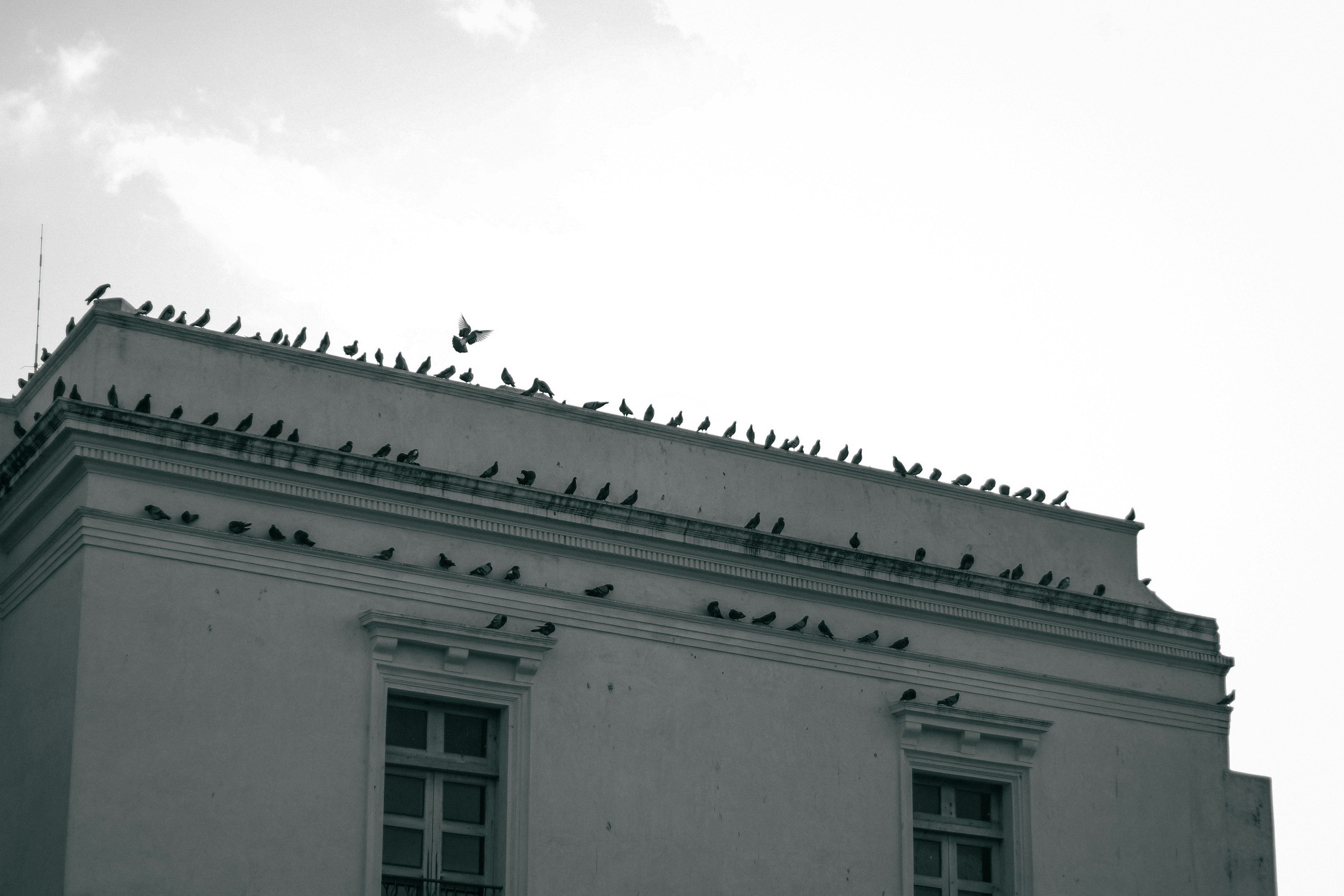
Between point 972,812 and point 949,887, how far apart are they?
34.2 inches

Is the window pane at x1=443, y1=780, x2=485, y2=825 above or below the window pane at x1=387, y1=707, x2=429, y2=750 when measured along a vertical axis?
below

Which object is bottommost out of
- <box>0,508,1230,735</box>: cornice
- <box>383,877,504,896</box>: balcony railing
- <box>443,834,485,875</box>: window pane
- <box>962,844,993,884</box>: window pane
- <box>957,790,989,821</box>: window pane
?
<box>383,877,504,896</box>: balcony railing

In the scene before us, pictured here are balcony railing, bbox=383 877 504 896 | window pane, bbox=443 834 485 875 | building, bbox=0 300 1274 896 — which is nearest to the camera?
building, bbox=0 300 1274 896

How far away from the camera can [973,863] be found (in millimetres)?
20266

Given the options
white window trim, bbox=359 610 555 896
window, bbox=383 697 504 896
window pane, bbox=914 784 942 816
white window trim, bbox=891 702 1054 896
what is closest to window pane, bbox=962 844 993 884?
white window trim, bbox=891 702 1054 896

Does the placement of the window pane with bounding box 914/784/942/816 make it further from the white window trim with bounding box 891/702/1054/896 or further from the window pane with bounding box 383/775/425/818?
the window pane with bounding box 383/775/425/818

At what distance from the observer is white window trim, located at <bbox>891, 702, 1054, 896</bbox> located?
19.8m

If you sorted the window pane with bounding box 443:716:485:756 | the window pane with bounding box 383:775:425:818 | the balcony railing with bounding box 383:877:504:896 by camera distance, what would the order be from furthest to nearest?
the window pane with bounding box 443:716:485:756 → the window pane with bounding box 383:775:425:818 → the balcony railing with bounding box 383:877:504:896

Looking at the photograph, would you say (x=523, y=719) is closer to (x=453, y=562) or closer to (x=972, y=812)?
(x=453, y=562)

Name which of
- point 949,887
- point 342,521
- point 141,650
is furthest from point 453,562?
point 949,887

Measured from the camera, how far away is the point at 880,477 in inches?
838

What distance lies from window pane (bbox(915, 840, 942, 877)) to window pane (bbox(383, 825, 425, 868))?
5198 mm

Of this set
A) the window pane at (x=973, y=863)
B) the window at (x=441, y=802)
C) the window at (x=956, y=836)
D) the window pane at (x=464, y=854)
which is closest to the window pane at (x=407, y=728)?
the window at (x=441, y=802)

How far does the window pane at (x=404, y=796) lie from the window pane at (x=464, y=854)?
0.37 metres
